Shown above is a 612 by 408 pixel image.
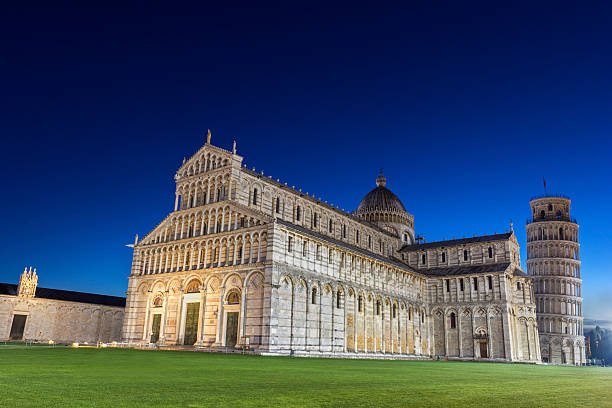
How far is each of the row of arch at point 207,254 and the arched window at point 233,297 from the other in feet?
8.80

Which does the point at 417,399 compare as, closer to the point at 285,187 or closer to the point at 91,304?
the point at 285,187

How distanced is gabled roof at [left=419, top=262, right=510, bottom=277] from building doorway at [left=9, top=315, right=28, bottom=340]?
5369cm

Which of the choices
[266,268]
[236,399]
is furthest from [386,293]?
[236,399]

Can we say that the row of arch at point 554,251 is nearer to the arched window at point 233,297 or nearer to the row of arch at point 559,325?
the row of arch at point 559,325

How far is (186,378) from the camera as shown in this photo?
14.8 metres

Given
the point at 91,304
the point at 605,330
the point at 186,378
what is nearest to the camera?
the point at 186,378

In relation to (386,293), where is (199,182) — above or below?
above

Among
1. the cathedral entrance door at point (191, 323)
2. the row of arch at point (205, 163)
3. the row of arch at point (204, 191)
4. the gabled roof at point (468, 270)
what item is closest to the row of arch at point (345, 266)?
the gabled roof at point (468, 270)

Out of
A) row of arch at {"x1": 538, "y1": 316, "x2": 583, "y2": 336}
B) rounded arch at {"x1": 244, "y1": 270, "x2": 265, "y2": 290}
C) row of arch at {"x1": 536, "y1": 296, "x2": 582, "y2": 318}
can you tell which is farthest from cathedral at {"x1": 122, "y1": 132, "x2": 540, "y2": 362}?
row of arch at {"x1": 536, "y1": 296, "x2": 582, "y2": 318}

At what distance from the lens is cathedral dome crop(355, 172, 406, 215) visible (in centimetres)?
7856

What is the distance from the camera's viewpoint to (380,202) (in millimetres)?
79000

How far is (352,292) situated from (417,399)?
134ft

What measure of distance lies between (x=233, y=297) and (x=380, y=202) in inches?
1590

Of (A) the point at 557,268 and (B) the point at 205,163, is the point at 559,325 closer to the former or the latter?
(A) the point at 557,268
